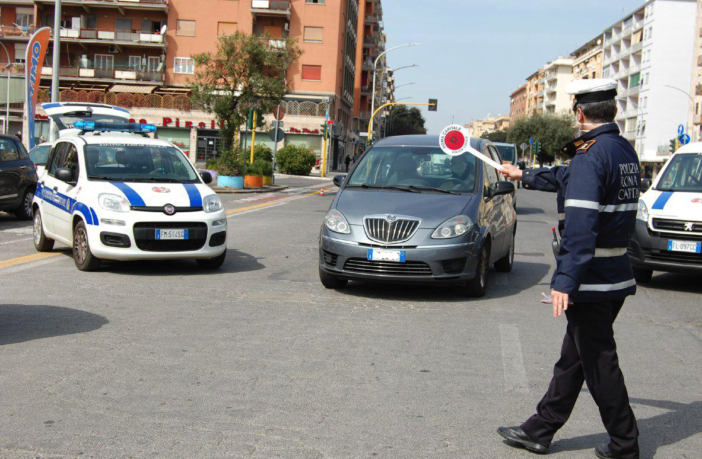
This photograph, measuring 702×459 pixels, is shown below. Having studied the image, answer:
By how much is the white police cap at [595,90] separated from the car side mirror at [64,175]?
7608 mm

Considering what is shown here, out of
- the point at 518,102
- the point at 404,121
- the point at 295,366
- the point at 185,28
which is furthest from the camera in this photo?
the point at 518,102

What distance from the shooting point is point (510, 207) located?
10.7 metres

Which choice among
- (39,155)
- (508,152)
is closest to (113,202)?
(39,155)

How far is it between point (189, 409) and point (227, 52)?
102 feet

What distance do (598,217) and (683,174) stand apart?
25.8 ft

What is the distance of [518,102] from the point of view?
17675cm

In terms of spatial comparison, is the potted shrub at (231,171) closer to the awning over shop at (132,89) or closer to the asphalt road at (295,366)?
the asphalt road at (295,366)

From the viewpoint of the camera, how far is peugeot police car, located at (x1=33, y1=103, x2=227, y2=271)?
922 centimetres

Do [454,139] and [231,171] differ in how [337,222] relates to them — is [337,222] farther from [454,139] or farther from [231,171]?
[231,171]

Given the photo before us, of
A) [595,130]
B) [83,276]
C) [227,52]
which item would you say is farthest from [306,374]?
[227,52]

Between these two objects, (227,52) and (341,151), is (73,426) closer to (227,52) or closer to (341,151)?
(227,52)

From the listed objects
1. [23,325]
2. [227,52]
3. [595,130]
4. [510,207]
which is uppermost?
[227,52]

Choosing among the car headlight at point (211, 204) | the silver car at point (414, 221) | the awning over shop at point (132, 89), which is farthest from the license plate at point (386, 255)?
the awning over shop at point (132, 89)

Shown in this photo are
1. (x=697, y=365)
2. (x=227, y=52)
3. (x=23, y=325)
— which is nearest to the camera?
(x=697, y=365)
